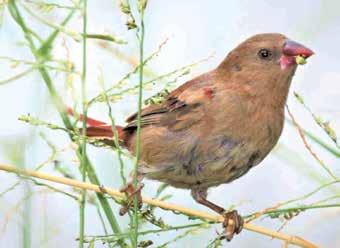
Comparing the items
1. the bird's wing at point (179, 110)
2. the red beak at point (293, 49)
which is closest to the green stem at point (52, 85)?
the bird's wing at point (179, 110)

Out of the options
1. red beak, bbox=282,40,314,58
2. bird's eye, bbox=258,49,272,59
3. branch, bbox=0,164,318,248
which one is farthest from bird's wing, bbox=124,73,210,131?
branch, bbox=0,164,318,248

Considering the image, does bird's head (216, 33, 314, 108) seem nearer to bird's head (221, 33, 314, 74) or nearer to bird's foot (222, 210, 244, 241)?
bird's head (221, 33, 314, 74)

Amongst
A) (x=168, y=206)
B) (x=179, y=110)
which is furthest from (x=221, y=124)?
(x=168, y=206)

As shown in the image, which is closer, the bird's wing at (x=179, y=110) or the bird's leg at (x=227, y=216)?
the bird's leg at (x=227, y=216)

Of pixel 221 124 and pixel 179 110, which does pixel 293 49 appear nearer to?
pixel 221 124

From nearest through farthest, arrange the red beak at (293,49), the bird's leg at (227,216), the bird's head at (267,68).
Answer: the bird's leg at (227,216) < the red beak at (293,49) < the bird's head at (267,68)

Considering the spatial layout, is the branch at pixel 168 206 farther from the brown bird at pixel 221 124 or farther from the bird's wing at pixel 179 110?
the bird's wing at pixel 179 110
